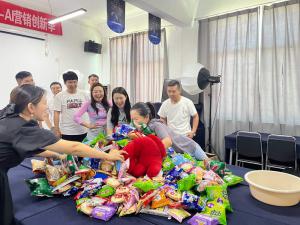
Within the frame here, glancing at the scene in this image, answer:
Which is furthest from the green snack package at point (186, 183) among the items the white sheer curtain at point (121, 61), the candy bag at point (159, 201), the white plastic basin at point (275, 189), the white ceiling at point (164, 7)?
the white sheer curtain at point (121, 61)

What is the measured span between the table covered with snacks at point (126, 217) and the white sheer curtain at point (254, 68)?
259 centimetres

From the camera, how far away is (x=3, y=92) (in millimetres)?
4207

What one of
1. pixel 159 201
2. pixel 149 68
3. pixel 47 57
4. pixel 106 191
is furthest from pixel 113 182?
pixel 47 57

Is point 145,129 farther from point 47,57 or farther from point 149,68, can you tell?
point 47,57

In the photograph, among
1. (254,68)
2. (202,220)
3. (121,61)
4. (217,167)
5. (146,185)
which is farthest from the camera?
(121,61)

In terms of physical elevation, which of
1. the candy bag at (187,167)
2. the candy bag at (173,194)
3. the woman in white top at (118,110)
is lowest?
the candy bag at (173,194)

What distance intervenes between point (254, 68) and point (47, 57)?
160 inches

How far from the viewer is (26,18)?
14.5ft

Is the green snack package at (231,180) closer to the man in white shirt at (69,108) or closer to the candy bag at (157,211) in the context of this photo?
the candy bag at (157,211)

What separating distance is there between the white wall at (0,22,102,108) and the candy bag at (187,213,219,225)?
13.7 ft

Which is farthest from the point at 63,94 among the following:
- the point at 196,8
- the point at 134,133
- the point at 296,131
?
the point at 296,131

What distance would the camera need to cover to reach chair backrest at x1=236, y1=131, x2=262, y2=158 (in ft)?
10.6

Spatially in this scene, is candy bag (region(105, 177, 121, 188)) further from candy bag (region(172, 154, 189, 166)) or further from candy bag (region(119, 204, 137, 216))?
candy bag (region(172, 154, 189, 166))

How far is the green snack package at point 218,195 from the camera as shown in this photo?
133cm
